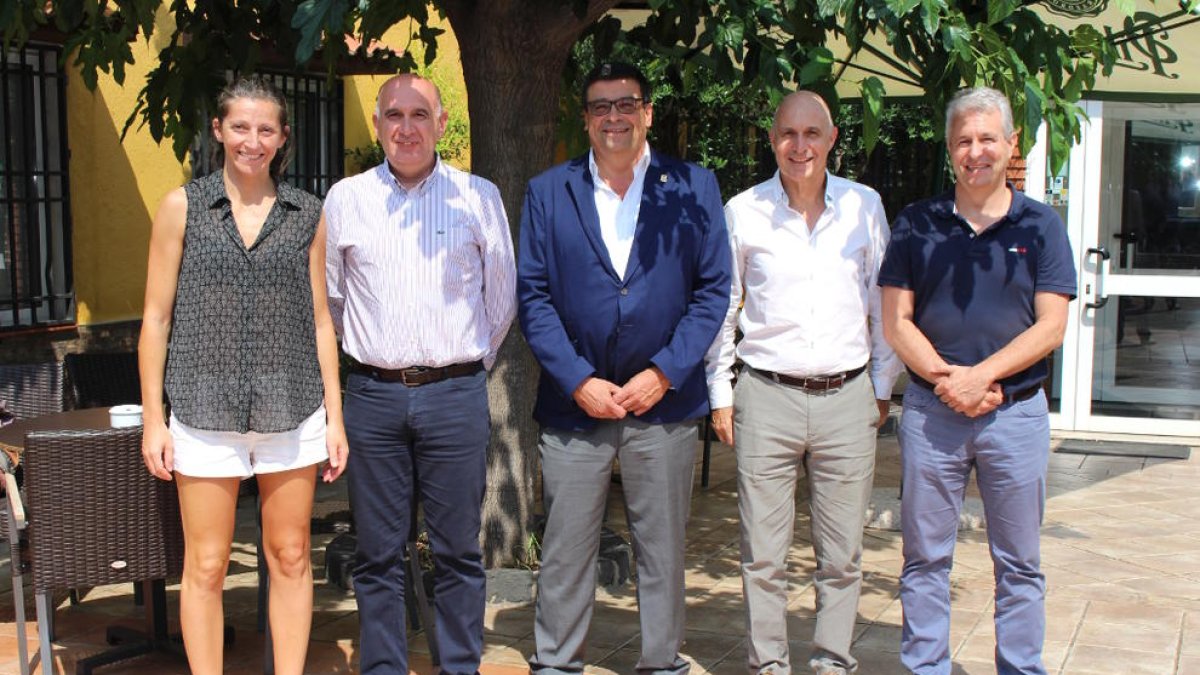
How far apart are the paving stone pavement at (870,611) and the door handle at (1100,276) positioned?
2.75 meters

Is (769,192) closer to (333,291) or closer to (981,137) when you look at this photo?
(981,137)

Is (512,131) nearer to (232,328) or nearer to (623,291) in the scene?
(623,291)

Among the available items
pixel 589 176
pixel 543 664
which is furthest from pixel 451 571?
pixel 589 176

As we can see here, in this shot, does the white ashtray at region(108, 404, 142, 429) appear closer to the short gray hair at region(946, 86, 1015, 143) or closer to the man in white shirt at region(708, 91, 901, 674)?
the man in white shirt at region(708, 91, 901, 674)

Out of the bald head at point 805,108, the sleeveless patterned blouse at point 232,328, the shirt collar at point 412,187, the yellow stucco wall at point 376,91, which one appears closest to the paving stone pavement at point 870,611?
the sleeveless patterned blouse at point 232,328

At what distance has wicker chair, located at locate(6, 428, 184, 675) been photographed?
170 inches

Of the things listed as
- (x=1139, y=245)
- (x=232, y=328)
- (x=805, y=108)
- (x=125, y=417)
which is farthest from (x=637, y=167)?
(x=1139, y=245)

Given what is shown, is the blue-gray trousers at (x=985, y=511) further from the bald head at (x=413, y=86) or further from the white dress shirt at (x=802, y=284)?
the bald head at (x=413, y=86)

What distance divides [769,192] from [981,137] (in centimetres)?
70

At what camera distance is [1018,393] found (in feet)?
14.0

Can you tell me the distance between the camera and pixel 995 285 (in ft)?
13.8

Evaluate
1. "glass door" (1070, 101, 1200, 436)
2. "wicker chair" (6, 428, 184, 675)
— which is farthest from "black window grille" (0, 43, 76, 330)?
"glass door" (1070, 101, 1200, 436)

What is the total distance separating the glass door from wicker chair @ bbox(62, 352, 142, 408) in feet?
22.7

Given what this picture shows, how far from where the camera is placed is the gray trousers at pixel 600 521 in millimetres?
4312
